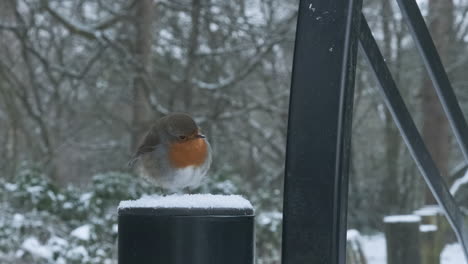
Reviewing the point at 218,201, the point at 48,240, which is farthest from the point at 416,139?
the point at 48,240

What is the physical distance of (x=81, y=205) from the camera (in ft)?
17.8

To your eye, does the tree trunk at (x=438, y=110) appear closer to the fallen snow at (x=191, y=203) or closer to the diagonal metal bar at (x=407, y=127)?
the diagonal metal bar at (x=407, y=127)

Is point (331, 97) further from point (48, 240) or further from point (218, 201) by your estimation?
point (48, 240)

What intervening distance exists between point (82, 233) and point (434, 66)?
13.9 feet

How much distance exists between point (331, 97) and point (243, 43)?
6.72 meters

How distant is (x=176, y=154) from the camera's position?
5.21 ft

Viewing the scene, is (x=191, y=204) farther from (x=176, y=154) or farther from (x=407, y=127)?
(x=176, y=154)

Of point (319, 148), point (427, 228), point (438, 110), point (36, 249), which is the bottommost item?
point (36, 249)

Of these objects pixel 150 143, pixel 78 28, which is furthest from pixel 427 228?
pixel 78 28

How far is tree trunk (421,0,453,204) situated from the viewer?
8.18 metres

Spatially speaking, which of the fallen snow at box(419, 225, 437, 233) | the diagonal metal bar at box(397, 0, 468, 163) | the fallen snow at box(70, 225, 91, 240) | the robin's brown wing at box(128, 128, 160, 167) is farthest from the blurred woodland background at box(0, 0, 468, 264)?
the diagonal metal bar at box(397, 0, 468, 163)

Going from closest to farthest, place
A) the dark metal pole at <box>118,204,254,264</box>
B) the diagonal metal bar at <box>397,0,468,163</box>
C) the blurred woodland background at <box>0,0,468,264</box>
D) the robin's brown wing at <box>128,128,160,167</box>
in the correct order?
1. the dark metal pole at <box>118,204,254,264</box>
2. the diagonal metal bar at <box>397,0,468,163</box>
3. the robin's brown wing at <box>128,128,160,167</box>
4. the blurred woodland background at <box>0,0,468,264</box>

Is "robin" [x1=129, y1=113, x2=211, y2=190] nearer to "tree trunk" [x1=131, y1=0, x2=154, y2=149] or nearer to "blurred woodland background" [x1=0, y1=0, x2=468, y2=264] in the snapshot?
"blurred woodland background" [x1=0, y1=0, x2=468, y2=264]

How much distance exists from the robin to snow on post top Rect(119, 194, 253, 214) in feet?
1.73
